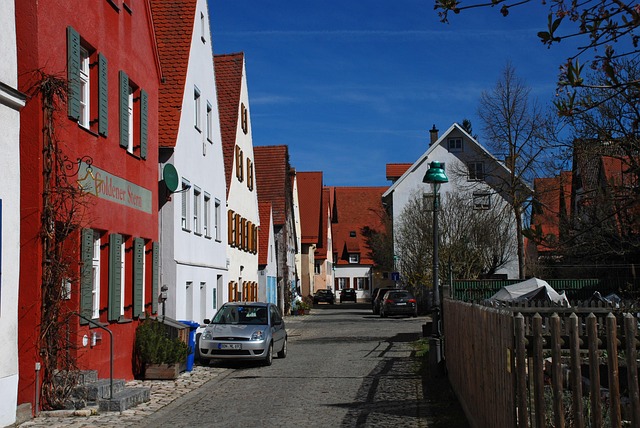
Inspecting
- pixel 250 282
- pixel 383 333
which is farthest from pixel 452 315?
pixel 250 282

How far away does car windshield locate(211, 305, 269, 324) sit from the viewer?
21.6m

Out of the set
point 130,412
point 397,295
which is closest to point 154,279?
point 130,412

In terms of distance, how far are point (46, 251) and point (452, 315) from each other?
6181mm

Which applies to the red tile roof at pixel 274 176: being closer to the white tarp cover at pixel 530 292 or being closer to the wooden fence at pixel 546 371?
the white tarp cover at pixel 530 292

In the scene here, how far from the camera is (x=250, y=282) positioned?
37.3 meters

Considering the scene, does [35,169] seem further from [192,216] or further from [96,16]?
[192,216]

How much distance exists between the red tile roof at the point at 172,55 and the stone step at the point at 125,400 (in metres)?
8.48

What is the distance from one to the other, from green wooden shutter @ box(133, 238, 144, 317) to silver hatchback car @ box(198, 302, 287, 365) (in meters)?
3.48

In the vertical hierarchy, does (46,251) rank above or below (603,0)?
below

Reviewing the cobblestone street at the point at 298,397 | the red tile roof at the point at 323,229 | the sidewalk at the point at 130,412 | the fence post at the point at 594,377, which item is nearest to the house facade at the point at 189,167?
the sidewalk at the point at 130,412

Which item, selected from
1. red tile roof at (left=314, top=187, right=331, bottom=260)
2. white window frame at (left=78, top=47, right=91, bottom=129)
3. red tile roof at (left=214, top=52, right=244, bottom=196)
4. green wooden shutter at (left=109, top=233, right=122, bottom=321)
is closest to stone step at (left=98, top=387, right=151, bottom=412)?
green wooden shutter at (left=109, top=233, right=122, bottom=321)

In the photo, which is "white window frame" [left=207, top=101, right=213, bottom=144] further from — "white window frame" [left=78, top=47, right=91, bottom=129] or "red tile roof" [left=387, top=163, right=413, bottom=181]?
"red tile roof" [left=387, top=163, right=413, bottom=181]

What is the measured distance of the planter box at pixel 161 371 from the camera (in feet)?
55.8

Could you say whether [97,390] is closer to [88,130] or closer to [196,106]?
[88,130]
